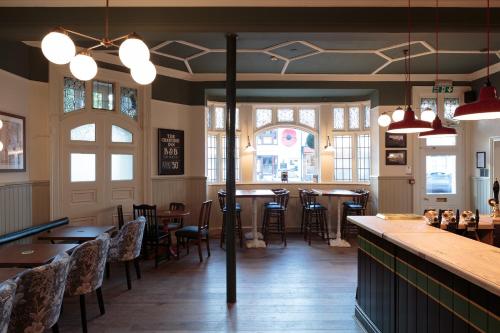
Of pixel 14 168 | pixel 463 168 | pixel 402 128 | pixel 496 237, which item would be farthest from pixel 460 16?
pixel 14 168

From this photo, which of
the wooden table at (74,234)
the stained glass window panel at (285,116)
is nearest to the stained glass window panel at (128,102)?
the wooden table at (74,234)

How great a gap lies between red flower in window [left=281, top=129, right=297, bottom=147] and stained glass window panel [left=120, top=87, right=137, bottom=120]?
348 centimetres

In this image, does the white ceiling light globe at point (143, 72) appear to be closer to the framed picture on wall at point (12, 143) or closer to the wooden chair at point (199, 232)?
the framed picture on wall at point (12, 143)

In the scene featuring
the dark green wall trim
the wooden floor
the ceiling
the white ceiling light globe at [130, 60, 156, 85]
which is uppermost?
the ceiling

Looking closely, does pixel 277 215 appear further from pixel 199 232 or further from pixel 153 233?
pixel 153 233

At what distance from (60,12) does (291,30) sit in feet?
8.27

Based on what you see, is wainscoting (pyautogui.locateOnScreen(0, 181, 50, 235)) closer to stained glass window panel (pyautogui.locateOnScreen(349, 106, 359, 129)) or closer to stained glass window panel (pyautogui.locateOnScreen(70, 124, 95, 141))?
stained glass window panel (pyautogui.locateOnScreen(70, 124, 95, 141))

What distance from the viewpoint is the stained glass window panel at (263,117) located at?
792 cm

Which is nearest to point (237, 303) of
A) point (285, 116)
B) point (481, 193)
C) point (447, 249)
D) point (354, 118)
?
point (447, 249)

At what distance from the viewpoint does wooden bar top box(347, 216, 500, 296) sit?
1621mm

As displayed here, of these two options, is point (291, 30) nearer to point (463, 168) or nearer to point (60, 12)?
point (60, 12)

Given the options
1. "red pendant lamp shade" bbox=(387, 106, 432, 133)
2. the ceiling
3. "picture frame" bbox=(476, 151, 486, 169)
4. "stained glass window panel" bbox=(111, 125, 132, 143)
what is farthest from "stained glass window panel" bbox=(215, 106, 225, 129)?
"picture frame" bbox=(476, 151, 486, 169)

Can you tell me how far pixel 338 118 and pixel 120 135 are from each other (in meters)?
4.78

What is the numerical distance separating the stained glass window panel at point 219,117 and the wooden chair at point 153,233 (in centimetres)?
279
